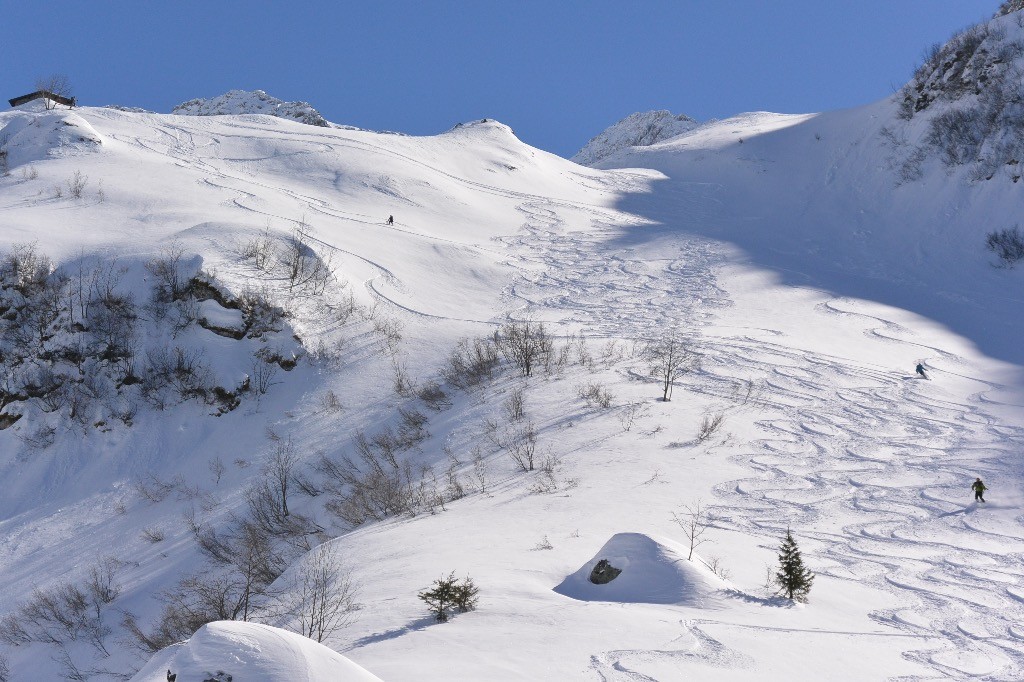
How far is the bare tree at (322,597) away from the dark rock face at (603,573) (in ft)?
9.34

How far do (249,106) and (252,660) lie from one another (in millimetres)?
89865

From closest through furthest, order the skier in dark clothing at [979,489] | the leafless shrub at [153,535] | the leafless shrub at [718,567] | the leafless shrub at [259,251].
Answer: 1. the leafless shrub at [718,567]
2. the skier in dark clothing at [979,489]
3. the leafless shrub at [153,535]
4. the leafless shrub at [259,251]

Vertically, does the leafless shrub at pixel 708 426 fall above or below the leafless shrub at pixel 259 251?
below

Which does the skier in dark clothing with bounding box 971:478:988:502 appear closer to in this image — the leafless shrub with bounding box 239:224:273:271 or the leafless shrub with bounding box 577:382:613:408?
the leafless shrub with bounding box 577:382:613:408

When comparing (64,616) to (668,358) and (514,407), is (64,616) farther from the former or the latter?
(668,358)

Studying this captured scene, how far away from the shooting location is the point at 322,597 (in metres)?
8.03

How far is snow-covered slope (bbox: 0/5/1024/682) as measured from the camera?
7.93 m

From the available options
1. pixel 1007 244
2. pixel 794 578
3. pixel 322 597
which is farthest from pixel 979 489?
pixel 1007 244

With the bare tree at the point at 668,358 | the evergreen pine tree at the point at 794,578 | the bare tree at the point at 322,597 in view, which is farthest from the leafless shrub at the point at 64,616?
the bare tree at the point at 668,358

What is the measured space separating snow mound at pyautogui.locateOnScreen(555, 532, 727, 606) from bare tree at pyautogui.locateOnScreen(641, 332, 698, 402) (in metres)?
7.86

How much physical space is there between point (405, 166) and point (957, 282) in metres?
23.8

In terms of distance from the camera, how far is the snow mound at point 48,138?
3008cm

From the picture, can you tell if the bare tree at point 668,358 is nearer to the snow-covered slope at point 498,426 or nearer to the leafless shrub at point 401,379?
the snow-covered slope at point 498,426

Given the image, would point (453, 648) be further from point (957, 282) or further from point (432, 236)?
point (957, 282)
